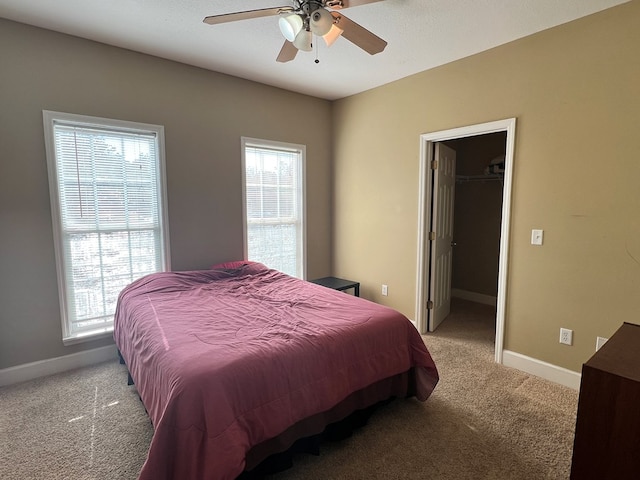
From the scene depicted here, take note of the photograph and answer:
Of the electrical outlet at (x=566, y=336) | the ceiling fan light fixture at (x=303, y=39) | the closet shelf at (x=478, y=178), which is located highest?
the ceiling fan light fixture at (x=303, y=39)

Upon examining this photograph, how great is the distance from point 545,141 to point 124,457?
139 inches

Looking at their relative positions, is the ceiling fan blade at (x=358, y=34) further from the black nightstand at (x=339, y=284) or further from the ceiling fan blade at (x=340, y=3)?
the black nightstand at (x=339, y=284)

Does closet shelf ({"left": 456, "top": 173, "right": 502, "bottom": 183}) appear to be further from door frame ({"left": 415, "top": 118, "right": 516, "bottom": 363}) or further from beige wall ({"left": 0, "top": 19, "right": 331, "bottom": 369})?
beige wall ({"left": 0, "top": 19, "right": 331, "bottom": 369})

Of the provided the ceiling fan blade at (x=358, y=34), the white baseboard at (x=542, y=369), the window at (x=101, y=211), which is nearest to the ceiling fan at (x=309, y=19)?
the ceiling fan blade at (x=358, y=34)

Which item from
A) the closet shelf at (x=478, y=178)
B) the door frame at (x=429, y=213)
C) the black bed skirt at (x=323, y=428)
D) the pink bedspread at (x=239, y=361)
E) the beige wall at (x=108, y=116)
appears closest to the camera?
the pink bedspread at (x=239, y=361)

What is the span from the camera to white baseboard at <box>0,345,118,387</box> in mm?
2514

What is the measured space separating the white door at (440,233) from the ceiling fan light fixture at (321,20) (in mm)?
2003

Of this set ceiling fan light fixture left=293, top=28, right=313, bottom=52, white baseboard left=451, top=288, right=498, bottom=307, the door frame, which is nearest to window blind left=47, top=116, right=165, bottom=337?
ceiling fan light fixture left=293, top=28, right=313, bottom=52

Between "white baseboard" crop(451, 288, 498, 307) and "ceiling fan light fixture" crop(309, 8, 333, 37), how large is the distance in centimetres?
411

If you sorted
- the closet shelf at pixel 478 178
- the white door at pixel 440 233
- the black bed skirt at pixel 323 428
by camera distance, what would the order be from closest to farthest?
the black bed skirt at pixel 323 428
the white door at pixel 440 233
the closet shelf at pixel 478 178

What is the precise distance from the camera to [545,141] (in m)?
2.52

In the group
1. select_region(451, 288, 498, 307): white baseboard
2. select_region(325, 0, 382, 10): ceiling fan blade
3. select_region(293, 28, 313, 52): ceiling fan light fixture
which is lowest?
select_region(451, 288, 498, 307): white baseboard

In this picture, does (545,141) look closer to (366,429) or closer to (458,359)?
(458,359)

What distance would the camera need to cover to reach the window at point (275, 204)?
3693 mm
